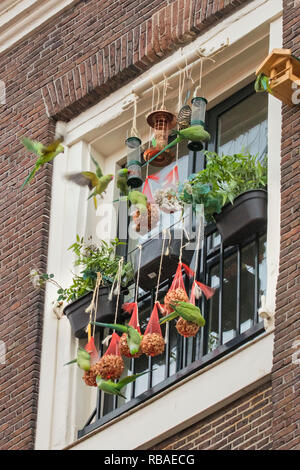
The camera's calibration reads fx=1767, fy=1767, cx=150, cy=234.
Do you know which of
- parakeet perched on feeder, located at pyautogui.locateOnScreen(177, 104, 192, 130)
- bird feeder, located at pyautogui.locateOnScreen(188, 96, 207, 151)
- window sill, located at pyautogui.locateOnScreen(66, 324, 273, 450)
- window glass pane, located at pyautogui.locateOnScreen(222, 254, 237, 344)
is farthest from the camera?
parakeet perched on feeder, located at pyautogui.locateOnScreen(177, 104, 192, 130)

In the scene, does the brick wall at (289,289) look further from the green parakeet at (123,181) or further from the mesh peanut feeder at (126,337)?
Answer: the green parakeet at (123,181)

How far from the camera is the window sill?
1415 cm

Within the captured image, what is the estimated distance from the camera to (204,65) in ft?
54.5

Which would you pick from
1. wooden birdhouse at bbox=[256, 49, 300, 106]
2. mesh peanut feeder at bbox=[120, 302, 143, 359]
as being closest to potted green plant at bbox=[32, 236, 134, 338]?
mesh peanut feeder at bbox=[120, 302, 143, 359]

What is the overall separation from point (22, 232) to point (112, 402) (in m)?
2.17

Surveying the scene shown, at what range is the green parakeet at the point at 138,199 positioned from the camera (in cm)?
1537

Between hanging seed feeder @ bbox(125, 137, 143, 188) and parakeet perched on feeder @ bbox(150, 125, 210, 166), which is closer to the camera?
parakeet perched on feeder @ bbox(150, 125, 210, 166)

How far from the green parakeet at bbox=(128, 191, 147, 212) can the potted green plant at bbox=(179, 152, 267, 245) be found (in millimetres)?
352

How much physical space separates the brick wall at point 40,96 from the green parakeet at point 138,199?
1613 millimetres

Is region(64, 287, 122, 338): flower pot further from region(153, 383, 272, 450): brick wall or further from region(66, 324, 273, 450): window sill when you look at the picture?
region(153, 383, 272, 450): brick wall

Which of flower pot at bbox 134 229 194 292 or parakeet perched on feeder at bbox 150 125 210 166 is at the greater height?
parakeet perched on feeder at bbox 150 125 210 166

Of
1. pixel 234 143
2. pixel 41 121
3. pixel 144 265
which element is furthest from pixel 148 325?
pixel 41 121

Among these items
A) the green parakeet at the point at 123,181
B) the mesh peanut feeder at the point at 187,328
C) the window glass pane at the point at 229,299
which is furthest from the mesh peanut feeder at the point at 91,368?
the green parakeet at the point at 123,181
